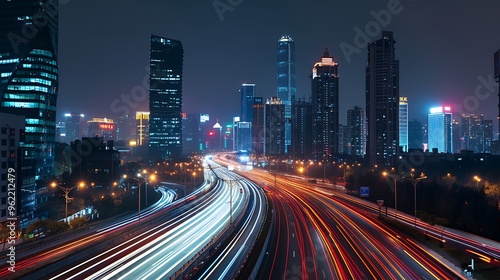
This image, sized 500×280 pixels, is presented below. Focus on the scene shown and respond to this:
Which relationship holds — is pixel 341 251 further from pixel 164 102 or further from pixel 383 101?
pixel 164 102

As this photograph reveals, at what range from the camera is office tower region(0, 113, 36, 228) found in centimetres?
4528

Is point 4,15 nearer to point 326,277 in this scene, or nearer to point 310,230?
point 310,230

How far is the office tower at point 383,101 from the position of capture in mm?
129000

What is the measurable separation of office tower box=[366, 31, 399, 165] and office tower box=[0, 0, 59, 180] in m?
101

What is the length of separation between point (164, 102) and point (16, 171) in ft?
449

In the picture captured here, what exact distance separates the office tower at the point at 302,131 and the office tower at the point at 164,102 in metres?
60.3

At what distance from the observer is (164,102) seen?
7219 inches

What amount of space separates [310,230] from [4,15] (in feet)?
272

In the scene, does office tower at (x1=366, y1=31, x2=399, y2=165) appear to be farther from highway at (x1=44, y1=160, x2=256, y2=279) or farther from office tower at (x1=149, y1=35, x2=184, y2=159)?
office tower at (x1=149, y1=35, x2=184, y2=159)

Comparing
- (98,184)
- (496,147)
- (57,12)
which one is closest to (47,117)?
(98,184)

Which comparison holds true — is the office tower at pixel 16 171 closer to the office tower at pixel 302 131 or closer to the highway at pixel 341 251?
the highway at pixel 341 251

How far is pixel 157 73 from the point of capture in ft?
608

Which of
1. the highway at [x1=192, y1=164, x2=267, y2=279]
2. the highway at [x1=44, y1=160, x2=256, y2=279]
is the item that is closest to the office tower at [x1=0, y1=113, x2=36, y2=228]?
the highway at [x1=44, y1=160, x2=256, y2=279]

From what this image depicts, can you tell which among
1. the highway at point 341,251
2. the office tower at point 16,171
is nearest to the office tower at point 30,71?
the office tower at point 16,171
